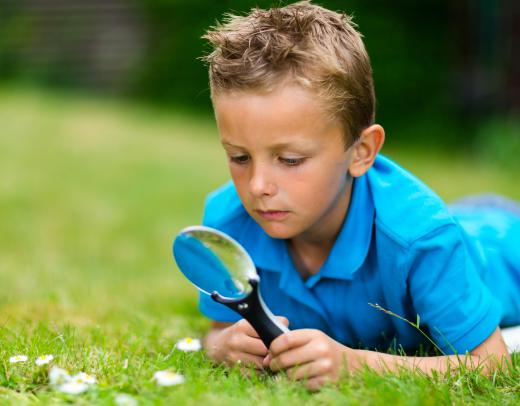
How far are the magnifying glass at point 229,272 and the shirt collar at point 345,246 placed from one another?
397mm

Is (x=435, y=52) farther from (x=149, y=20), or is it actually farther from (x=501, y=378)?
(x=501, y=378)

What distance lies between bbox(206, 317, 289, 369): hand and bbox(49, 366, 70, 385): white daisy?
0.52 m

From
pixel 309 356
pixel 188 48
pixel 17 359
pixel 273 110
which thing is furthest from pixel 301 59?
pixel 188 48

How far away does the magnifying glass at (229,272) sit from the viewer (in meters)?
2.22

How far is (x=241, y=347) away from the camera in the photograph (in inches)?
94.1

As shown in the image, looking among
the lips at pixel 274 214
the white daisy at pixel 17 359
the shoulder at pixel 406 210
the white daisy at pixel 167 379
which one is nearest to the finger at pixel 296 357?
the white daisy at pixel 167 379

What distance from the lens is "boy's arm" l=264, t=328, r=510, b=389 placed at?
2191 mm

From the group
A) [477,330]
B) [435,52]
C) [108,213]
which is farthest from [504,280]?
[435,52]

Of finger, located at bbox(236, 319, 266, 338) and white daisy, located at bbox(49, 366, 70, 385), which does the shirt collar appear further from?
white daisy, located at bbox(49, 366, 70, 385)

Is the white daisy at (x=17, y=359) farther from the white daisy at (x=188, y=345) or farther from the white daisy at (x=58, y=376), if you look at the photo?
the white daisy at (x=188, y=345)

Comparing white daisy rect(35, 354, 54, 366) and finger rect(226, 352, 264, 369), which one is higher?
white daisy rect(35, 354, 54, 366)

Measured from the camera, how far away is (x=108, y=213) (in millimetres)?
6016

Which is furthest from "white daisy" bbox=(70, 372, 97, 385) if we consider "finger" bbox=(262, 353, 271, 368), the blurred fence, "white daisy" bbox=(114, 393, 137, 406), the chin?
the blurred fence

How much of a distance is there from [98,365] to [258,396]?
1.74 ft
